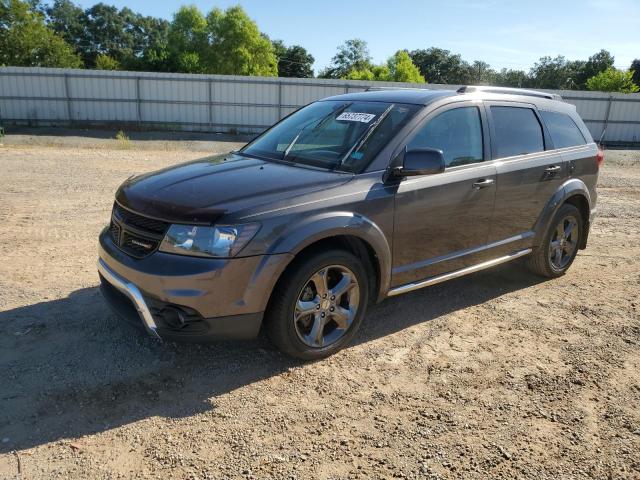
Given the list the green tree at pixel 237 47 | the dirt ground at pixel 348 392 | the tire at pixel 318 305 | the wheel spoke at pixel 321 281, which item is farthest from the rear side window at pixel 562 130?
the green tree at pixel 237 47

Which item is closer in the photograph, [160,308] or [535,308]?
[160,308]

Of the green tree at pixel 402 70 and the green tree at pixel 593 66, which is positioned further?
the green tree at pixel 593 66

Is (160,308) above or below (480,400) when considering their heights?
above

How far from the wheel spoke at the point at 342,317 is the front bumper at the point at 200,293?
0.63 meters

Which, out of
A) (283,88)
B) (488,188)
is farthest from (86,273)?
(283,88)

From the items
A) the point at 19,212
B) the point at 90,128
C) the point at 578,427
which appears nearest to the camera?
the point at 578,427

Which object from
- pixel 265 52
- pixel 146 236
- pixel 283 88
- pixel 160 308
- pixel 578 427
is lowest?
pixel 578 427

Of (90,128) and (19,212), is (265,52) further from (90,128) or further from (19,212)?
(19,212)

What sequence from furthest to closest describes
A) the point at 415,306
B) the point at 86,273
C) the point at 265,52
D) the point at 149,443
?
the point at 265,52
the point at 86,273
the point at 415,306
the point at 149,443

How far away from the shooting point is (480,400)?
3369 mm

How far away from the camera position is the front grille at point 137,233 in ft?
11.0

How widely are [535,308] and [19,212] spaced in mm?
6758

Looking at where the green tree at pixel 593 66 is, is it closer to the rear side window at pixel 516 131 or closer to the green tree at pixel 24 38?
the green tree at pixel 24 38

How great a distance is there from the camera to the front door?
3980mm
